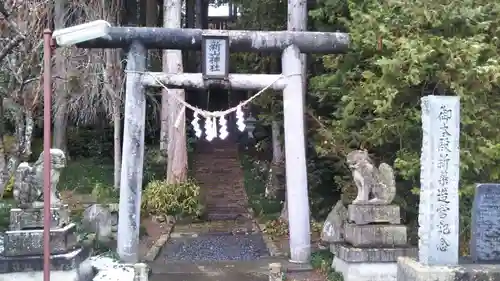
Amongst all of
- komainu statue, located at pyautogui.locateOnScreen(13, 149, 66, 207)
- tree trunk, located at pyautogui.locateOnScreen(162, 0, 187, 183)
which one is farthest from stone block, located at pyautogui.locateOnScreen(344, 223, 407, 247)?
tree trunk, located at pyautogui.locateOnScreen(162, 0, 187, 183)

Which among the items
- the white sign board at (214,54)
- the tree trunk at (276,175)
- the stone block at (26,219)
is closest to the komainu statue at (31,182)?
the stone block at (26,219)

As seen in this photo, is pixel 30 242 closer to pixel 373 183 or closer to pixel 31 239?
pixel 31 239

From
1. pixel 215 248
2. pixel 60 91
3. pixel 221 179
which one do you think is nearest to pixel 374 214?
pixel 215 248

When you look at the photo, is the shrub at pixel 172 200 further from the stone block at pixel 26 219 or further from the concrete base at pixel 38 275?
the stone block at pixel 26 219

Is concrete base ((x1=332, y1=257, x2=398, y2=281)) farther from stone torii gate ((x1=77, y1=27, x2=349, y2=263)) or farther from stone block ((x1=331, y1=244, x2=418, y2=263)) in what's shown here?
stone torii gate ((x1=77, y1=27, x2=349, y2=263))

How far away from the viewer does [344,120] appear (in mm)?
10828

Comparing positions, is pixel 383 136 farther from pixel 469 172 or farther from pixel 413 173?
pixel 469 172

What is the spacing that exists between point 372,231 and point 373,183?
2.48 feet

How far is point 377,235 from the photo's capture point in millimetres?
9164

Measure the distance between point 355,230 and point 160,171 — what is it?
1207cm

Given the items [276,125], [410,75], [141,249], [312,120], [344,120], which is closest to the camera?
[410,75]

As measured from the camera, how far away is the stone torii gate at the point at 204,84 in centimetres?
1012

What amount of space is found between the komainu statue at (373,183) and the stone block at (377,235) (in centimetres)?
39

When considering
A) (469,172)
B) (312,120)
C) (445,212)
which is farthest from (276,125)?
(445,212)
